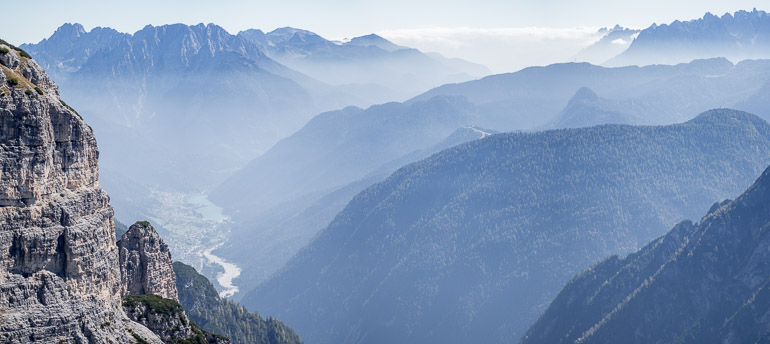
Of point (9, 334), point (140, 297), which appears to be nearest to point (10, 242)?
point (9, 334)

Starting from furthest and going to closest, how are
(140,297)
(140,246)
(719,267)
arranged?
(719,267), (140,246), (140,297)

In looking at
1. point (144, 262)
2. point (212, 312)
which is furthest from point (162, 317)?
point (212, 312)

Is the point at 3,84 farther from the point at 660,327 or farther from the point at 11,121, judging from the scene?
the point at 660,327

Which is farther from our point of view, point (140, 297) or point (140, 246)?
point (140, 246)

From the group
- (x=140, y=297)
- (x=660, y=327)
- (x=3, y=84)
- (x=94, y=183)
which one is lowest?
(x=660, y=327)

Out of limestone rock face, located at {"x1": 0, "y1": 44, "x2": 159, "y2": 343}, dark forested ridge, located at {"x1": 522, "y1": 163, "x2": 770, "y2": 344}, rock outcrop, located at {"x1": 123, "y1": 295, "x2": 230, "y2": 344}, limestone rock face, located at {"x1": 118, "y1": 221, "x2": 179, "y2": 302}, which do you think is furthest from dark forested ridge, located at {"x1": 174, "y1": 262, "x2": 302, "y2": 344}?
limestone rock face, located at {"x1": 0, "y1": 44, "x2": 159, "y2": 343}

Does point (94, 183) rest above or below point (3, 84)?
below

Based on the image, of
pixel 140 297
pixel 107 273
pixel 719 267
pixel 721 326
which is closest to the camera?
pixel 107 273
